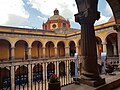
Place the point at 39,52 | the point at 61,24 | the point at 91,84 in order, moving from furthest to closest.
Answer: the point at 61,24, the point at 39,52, the point at 91,84

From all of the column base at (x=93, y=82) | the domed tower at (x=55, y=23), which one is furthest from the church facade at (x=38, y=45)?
the column base at (x=93, y=82)

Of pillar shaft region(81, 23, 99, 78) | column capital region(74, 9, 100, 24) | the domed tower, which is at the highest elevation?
the domed tower

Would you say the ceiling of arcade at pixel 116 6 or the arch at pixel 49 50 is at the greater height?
Answer: the ceiling of arcade at pixel 116 6

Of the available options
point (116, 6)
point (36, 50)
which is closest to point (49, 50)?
point (36, 50)

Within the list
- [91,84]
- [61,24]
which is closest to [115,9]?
[91,84]

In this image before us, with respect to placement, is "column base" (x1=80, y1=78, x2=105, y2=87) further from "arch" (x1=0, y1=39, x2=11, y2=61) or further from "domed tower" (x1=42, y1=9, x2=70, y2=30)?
"domed tower" (x1=42, y1=9, x2=70, y2=30)

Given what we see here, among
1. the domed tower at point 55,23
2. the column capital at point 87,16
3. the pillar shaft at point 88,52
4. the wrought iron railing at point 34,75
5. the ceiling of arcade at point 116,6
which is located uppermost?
the domed tower at point 55,23

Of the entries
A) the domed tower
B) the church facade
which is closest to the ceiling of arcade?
the church facade

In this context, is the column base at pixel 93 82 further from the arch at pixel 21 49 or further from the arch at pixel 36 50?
the arch at pixel 36 50

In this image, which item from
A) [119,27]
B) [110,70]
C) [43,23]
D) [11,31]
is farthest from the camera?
[43,23]

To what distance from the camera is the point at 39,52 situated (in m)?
26.6

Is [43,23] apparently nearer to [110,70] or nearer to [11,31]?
[11,31]

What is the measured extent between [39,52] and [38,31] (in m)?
4.77

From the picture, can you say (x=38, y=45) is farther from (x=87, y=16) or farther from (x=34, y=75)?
(x=87, y=16)
